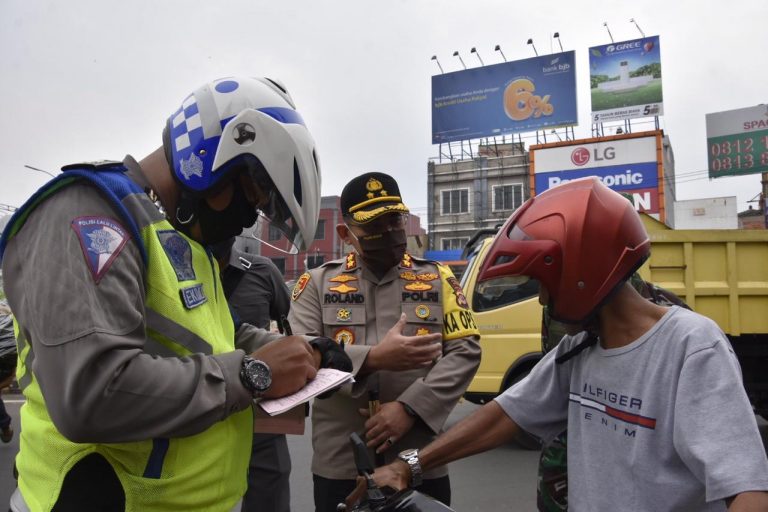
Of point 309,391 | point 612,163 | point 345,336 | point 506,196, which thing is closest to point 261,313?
point 345,336

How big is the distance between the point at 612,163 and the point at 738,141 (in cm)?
944

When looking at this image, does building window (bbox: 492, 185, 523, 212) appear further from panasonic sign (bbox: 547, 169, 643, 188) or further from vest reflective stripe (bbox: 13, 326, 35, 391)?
vest reflective stripe (bbox: 13, 326, 35, 391)

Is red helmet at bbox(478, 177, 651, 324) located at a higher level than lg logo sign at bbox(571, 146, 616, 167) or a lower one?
lower

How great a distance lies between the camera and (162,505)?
3.69 ft

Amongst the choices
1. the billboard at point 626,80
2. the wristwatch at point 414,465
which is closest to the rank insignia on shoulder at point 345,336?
the wristwatch at point 414,465

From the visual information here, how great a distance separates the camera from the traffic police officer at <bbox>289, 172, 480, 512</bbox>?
206cm

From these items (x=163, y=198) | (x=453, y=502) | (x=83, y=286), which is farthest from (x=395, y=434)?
(x=453, y=502)

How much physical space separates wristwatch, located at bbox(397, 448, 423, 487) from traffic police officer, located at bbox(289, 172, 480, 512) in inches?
15.4

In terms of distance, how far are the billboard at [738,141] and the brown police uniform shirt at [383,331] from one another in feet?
104

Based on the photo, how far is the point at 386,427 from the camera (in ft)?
6.66

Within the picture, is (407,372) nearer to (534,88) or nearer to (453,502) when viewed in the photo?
(453,502)

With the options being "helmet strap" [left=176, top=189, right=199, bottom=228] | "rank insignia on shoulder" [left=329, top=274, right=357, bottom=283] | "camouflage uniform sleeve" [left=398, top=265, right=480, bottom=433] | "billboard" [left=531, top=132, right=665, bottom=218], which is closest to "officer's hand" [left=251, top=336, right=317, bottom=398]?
"helmet strap" [left=176, top=189, right=199, bottom=228]

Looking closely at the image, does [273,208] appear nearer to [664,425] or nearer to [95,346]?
[95,346]

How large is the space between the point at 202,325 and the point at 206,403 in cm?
20
